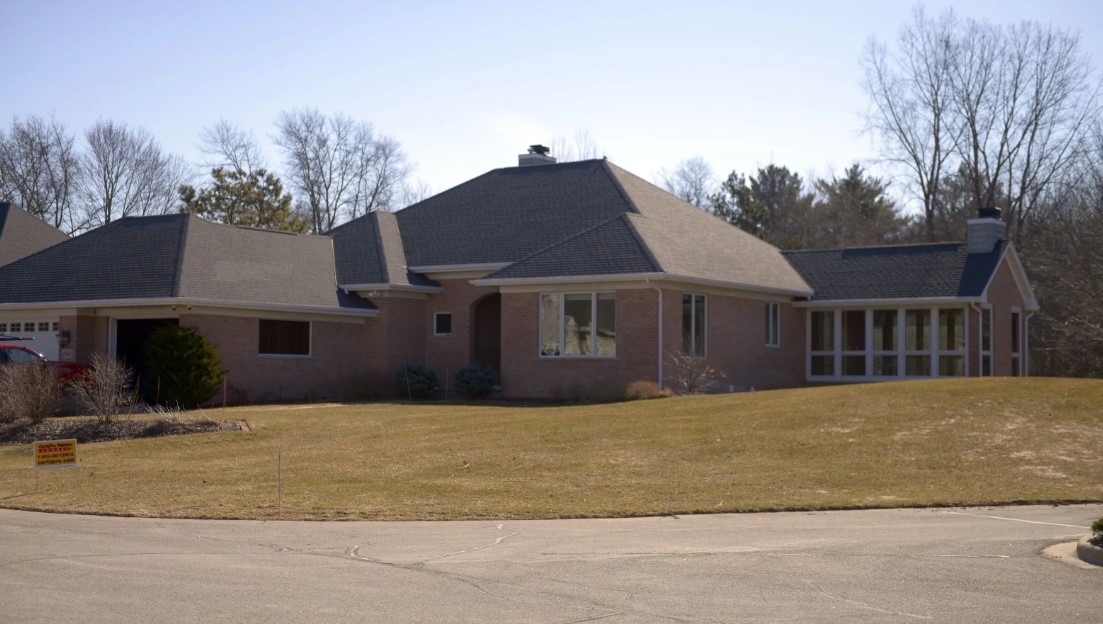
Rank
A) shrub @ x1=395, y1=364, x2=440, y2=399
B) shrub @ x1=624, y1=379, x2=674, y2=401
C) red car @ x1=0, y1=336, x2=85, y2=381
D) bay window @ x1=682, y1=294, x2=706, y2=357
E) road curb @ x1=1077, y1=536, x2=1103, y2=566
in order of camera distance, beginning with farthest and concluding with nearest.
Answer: shrub @ x1=395, y1=364, x2=440, y2=399, bay window @ x1=682, y1=294, x2=706, y2=357, shrub @ x1=624, y1=379, x2=674, y2=401, red car @ x1=0, y1=336, x2=85, y2=381, road curb @ x1=1077, y1=536, x2=1103, y2=566

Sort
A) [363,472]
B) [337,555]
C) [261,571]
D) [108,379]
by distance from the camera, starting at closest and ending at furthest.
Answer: [261,571], [337,555], [363,472], [108,379]

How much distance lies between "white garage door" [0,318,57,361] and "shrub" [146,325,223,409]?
4491mm

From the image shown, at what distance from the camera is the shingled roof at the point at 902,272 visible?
115ft

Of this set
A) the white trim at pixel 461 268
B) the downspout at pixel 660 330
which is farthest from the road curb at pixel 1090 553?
the white trim at pixel 461 268

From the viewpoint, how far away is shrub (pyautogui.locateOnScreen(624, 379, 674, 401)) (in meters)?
28.9

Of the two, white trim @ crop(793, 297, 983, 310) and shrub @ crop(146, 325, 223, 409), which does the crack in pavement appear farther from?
white trim @ crop(793, 297, 983, 310)

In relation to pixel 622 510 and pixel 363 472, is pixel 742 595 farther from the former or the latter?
pixel 363 472

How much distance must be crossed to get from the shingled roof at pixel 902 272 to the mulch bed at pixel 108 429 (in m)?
20.4

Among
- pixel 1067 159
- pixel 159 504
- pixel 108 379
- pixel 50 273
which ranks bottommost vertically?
pixel 159 504

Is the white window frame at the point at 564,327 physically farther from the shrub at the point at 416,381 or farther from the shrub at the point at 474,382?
the shrub at the point at 416,381

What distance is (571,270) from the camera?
3089cm

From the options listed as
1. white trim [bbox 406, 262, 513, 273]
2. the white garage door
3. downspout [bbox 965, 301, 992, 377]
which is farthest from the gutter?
downspout [bbox 965, 301, 992, 377]

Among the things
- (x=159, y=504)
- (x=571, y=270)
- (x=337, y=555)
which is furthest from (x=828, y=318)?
(x=337, y=555)

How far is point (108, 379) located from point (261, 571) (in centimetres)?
1511
